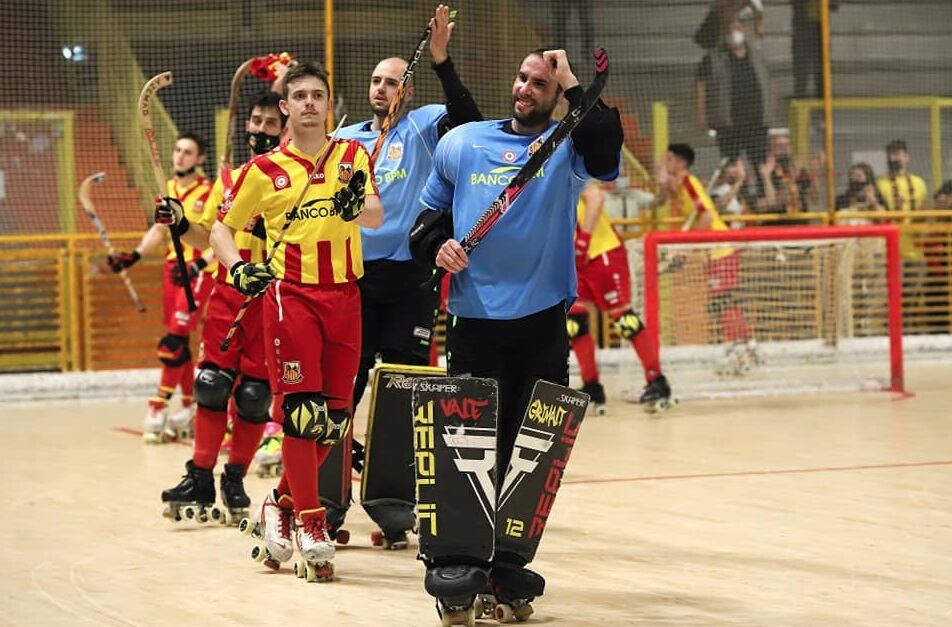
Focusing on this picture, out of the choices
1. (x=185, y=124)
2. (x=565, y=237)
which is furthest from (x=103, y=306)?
(x=565, y=237)

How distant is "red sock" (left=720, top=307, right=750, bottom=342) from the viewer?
1064 centimetres

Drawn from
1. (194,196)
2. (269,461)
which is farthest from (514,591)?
(194,196)

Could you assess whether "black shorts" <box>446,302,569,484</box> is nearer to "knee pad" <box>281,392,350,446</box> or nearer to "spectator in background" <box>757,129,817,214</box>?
"knee pad" <box>281,392,350,446</box>

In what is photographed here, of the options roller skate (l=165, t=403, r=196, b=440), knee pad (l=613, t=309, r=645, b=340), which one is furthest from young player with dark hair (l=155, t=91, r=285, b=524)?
knee pad (l=613, t=309, r=645, b=340)

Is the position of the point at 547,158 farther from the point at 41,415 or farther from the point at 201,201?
the point at 41,415

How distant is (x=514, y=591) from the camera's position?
15.0 ft

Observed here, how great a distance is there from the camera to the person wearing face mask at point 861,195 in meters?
13.0

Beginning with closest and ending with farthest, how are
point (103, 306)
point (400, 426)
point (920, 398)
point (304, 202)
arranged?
point (304, 202)
point (400, 426)
point (920, 398)
point (103, 306)

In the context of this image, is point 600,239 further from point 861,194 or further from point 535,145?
point 535,145

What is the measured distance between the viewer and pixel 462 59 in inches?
517

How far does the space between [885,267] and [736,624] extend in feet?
21.4

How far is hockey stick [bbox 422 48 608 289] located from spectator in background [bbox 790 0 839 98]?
29.8 feet

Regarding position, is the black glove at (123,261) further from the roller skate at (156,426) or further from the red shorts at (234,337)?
the red shorts at (234,337)

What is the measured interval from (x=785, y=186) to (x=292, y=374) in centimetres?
805
